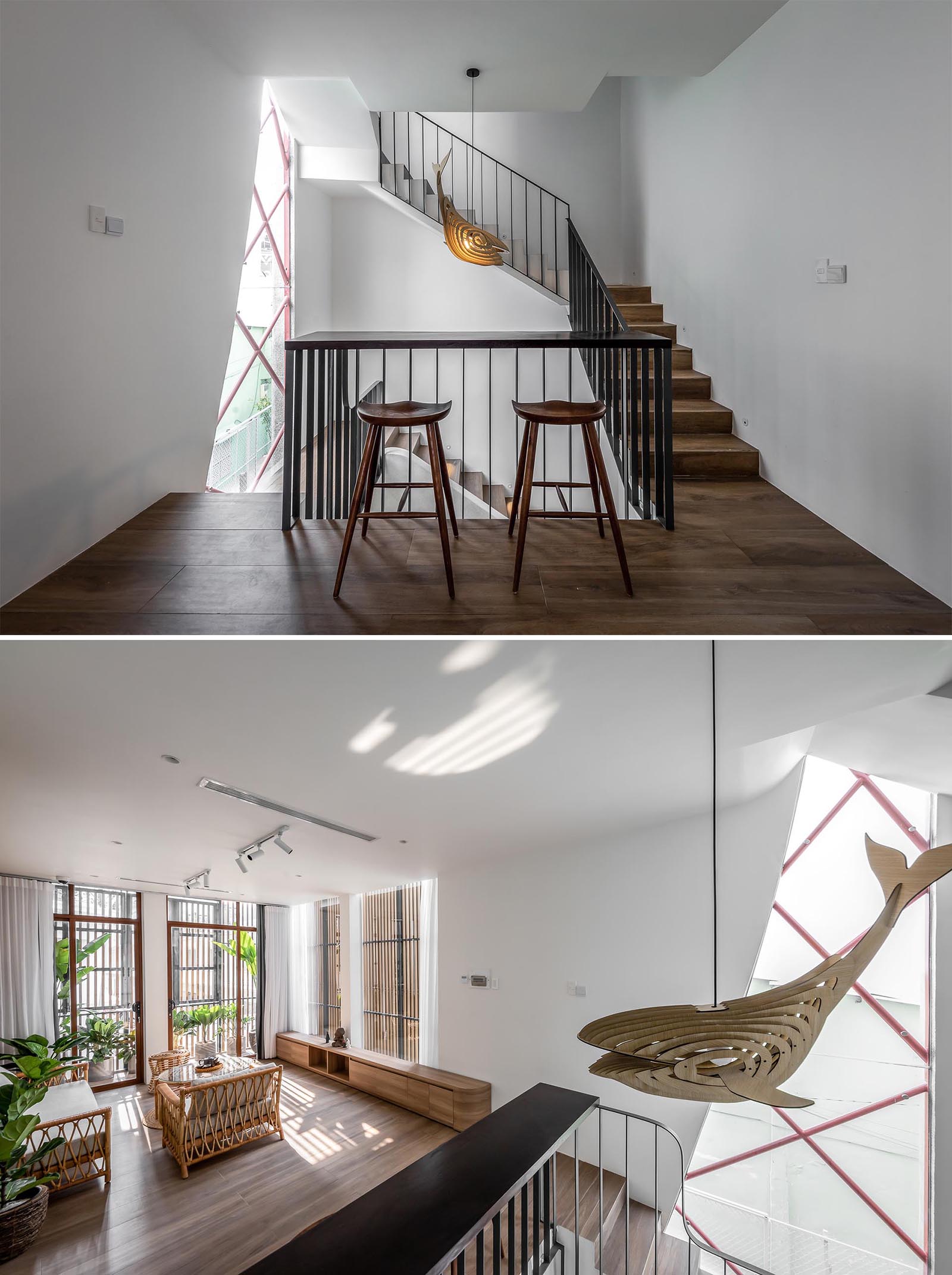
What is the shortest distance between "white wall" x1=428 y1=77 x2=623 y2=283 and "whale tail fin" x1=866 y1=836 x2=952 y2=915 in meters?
8.81

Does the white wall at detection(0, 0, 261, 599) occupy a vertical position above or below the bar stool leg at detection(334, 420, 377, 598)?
above

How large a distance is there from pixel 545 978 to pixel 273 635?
20.2ft

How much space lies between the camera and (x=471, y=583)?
312cm

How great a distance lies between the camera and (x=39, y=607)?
117 inches

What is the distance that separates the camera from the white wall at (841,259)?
3309 millimetres

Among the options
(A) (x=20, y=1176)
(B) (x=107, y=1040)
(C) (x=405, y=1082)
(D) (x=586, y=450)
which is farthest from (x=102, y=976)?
(D) (x=586, y=450)

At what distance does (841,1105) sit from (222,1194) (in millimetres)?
5270

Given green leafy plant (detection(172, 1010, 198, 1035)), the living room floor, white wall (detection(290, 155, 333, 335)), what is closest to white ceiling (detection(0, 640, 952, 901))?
the living room floor

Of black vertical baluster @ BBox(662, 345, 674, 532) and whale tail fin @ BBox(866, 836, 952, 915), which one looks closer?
whale tail fin @ BBox(866, 836, 952, 915)

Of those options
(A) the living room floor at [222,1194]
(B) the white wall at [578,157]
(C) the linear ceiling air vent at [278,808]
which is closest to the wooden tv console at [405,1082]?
(A) the living room floor at [222,1194]

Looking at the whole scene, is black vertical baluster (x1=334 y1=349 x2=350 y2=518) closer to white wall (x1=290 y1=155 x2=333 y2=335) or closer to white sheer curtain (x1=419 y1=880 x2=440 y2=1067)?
white wall (x1=290 y1=155 x2=333 y2=335)

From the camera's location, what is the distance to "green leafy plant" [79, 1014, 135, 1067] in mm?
10445

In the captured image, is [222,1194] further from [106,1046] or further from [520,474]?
[520,474]

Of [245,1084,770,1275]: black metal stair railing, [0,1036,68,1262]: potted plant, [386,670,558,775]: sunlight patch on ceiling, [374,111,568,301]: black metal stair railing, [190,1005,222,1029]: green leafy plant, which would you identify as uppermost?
[374,111,568,301]: black metal stair railing
